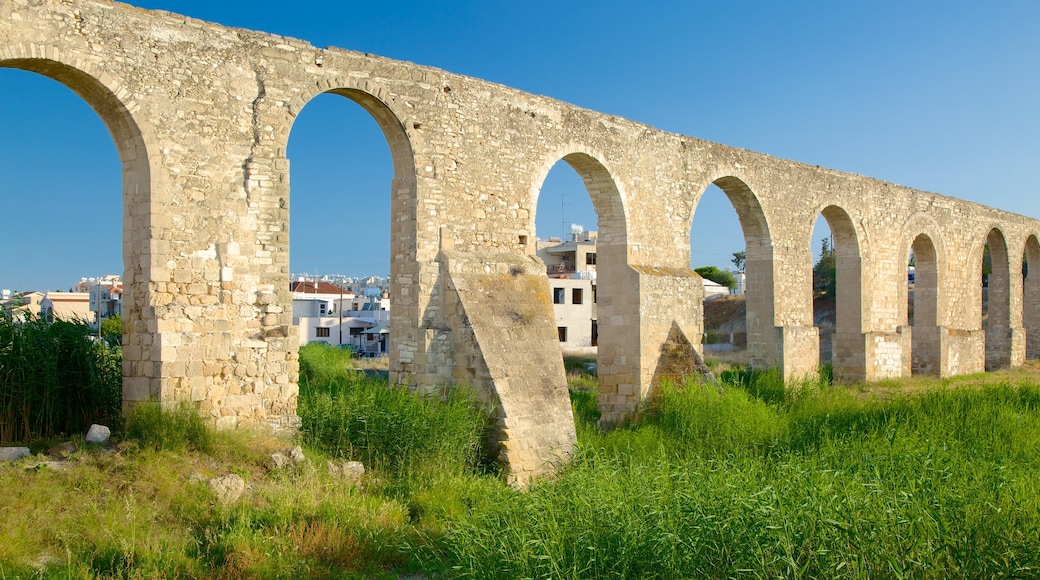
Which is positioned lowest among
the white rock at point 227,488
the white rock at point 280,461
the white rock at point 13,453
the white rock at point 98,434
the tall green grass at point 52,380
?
the white rock at point 227,488

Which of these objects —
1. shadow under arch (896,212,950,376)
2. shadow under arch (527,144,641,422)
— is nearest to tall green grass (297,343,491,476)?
shadow under arch (527,144,641,422)

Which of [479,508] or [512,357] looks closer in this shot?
[479,508]

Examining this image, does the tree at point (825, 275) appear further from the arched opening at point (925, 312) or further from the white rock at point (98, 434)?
the white rock at point (98, 434)

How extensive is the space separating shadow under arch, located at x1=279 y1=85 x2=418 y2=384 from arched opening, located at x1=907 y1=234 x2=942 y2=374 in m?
11.7

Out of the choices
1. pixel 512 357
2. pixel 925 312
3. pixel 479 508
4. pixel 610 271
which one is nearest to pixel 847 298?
pixel 925 312

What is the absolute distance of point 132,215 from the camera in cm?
679

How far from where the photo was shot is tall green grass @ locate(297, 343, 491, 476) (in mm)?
7230

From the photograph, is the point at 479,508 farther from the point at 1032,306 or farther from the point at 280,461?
the point at 1032,306

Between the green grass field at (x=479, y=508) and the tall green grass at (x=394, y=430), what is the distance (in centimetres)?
2

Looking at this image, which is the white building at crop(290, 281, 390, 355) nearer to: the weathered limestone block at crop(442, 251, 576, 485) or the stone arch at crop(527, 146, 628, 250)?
the stone arch at crop(527, 146, 628, 250)

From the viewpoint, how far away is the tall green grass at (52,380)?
20.8 feet

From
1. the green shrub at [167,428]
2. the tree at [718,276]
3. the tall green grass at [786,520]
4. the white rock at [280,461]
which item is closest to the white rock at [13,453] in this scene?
the green shrub at [167,428]

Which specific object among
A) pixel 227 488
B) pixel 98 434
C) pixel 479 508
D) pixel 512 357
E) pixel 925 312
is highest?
pixel 925 312

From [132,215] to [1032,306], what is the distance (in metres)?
22.0
